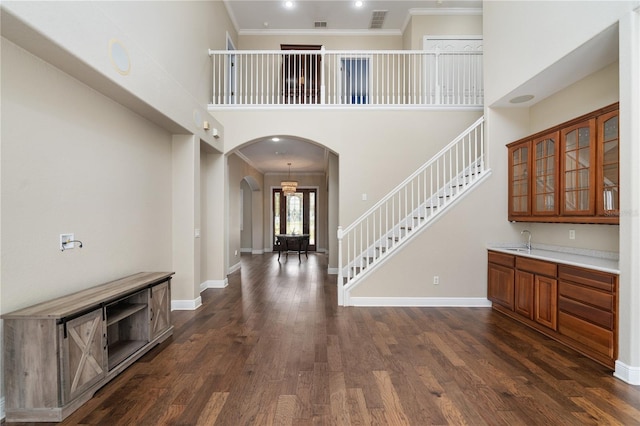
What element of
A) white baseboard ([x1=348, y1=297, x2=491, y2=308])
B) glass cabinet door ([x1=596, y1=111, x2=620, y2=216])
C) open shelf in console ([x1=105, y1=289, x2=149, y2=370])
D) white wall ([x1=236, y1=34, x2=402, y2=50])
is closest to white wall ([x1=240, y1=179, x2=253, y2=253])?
white wall ([x1=236, y1=34, x2=402, y2=50])

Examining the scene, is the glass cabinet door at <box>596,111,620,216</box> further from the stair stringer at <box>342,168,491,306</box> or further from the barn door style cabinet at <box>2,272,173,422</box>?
the barn door style cabinet at <box>2,272,173,422</box>

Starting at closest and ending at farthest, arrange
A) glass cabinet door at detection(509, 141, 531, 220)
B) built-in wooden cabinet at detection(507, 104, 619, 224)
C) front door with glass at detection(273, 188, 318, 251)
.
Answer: built-in wooden cabinet at detection(507, 104, 619, 224) → glass cabinet door at detection(509, 141, 531, 220) → front door with glass at detection(273, 188, 318, 251)

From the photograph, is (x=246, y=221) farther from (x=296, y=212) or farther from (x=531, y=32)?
(x=531, y=32)

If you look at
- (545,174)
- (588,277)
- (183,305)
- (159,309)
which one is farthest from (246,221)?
(588,277)

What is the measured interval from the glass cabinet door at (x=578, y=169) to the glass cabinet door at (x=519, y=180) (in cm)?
65

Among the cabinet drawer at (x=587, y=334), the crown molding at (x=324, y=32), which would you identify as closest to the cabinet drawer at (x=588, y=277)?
the cabinet drawer at (x=587, y=334)

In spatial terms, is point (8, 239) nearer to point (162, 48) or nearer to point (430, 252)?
point (162, 48)

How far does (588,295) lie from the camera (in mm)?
2996

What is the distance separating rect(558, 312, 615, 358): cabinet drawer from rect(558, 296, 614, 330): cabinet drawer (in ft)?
0.15

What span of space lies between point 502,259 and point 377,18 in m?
5.99

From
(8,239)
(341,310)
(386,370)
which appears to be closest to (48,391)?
(8,239)

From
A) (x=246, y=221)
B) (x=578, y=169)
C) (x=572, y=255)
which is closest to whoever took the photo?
(x=578, y=169)

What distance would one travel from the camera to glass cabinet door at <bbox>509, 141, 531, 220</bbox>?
171 inches

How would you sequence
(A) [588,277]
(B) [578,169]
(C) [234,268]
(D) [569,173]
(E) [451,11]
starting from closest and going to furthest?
(A) [588,277], (B) [578,169], (D) [569,173], (E) [451,11], (C) [234,268]
